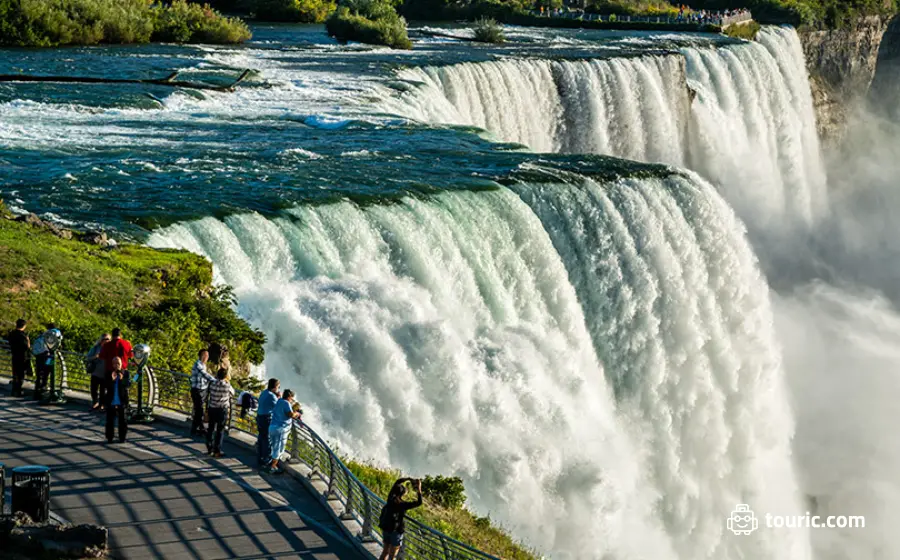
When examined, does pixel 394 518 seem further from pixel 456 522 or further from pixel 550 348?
pixel 550 348

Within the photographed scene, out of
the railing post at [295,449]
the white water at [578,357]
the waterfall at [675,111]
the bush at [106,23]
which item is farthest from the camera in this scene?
the bush at [106,23]

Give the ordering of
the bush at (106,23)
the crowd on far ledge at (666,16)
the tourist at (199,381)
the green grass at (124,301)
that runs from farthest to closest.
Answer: the crowd on far ledge at (666,16)
the bush at (106,23)
the green grass at (124,301)
the tourist at (199,381)

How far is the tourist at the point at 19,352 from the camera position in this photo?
18500mm

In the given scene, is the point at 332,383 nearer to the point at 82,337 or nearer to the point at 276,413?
the point at 82,337

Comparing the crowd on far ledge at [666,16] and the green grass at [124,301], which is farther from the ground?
the crowd on far ledge at [666,16]

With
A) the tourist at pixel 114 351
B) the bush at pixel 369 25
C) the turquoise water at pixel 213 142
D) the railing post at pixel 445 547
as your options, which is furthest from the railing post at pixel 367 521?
the bush at pixel 369 25

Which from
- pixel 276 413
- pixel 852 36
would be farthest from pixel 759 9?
pixel 276 413

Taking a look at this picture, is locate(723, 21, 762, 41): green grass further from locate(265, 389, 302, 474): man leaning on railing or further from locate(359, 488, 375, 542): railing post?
locate(359, 488, 375, 542): railing post

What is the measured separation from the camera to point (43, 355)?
1842 centimetres

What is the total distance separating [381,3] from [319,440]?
51885mm

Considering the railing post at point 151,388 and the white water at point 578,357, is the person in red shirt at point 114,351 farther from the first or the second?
the white water at point 578,357

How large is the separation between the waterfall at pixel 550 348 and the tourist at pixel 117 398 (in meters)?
5.24

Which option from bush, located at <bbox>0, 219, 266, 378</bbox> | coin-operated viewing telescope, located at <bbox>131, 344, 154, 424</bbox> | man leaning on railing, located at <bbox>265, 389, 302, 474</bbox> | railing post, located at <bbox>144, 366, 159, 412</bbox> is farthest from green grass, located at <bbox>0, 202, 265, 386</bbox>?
man leaning on railing, located at <bbox>265, 389, 302, 474</bbox>

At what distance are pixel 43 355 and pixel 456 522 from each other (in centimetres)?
654
